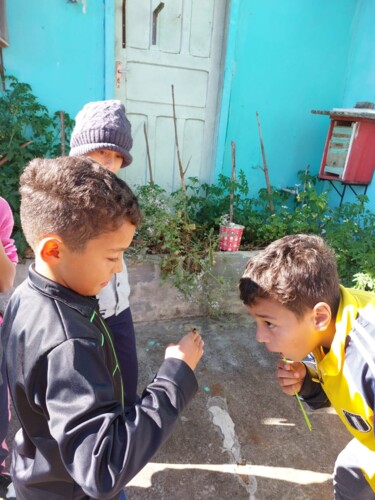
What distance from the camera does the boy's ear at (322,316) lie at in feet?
4.10

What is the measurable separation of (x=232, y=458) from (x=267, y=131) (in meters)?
3.31

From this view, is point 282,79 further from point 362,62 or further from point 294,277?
point 294,277

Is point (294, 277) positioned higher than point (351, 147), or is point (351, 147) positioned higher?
point (351, 147)

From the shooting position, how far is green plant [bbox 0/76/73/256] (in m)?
2.85

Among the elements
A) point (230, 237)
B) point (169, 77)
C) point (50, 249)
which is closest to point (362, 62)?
point (169, 77)

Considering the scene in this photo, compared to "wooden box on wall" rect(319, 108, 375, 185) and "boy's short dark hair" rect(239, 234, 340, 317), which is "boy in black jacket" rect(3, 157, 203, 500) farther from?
"wooden box on wall" rect(319, 108, 375, 185)

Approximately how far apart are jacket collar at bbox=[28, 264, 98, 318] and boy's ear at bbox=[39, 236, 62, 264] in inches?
2.0

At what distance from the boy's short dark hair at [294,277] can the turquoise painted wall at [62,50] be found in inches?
109

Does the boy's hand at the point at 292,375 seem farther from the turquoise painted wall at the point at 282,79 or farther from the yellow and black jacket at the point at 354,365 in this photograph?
the turquoise painted wall at the point at 282,79

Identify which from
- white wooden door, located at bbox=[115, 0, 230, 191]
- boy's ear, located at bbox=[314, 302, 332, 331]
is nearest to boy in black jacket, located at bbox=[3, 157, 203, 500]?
boy's ear, located at bbox=[314, 302, 332, 331]

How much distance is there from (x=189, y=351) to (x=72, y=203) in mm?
502

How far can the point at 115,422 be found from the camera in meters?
0.81

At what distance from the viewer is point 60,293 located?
0.90 m

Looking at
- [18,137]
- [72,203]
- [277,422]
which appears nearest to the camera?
[72,203]
